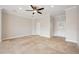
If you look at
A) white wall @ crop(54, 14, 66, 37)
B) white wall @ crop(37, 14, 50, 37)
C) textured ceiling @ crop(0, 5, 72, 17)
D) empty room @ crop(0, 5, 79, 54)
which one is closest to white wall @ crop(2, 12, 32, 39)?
empty room @ crop(0, 5, 79, 54)

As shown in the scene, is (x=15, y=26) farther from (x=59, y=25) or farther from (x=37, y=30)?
(x=59, y=25)

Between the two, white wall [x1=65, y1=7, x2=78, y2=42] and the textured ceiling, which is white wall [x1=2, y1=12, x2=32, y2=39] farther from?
white wall [x1=65, y1=7, x2=78, y2=42]

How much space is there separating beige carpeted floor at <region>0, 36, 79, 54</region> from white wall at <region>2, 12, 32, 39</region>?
0.37 feet

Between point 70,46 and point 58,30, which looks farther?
point 58,30

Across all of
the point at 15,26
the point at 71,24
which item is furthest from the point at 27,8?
the point at 71,24

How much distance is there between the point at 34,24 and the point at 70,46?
2.95 ft

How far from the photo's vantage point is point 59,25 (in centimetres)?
191

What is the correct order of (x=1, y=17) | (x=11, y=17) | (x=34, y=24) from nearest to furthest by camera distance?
(x=1, y=17), (x=11, y=17), (x=34, y=24)

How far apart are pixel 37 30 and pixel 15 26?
0.50 meters

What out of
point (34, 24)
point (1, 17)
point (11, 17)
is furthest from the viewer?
point (34, 24)
